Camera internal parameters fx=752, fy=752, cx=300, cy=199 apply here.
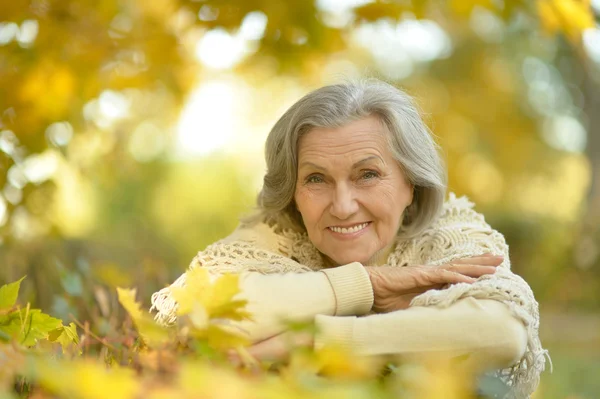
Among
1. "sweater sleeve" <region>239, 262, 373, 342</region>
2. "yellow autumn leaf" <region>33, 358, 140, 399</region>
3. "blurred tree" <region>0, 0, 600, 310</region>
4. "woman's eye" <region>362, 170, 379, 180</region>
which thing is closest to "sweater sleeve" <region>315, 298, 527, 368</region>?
"sweater sleeve" <region>239, 262, 373, 342</region>

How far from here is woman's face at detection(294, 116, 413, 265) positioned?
2.71m

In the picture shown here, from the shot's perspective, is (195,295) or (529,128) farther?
(529,128)

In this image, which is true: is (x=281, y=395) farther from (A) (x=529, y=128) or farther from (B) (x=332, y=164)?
(A) (x=529, y=128)

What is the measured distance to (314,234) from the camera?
9.41ft

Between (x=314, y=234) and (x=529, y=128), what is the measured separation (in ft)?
56.2

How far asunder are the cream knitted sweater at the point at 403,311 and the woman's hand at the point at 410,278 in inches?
2.6

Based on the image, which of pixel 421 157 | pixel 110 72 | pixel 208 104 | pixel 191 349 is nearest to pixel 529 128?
pixel 208 104

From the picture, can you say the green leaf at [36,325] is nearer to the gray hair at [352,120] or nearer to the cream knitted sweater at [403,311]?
the cream knitted sweater at [403,311]

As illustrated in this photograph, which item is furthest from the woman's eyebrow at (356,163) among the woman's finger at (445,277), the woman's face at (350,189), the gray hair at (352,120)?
the woman's finger at (445,277)

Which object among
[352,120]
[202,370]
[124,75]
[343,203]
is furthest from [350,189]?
[124,75]

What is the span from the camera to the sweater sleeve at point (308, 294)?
2189mm

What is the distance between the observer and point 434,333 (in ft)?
6.72

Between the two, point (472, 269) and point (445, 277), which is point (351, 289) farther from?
point (472, 269)

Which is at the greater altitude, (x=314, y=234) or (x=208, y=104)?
(x=314, y=234)
